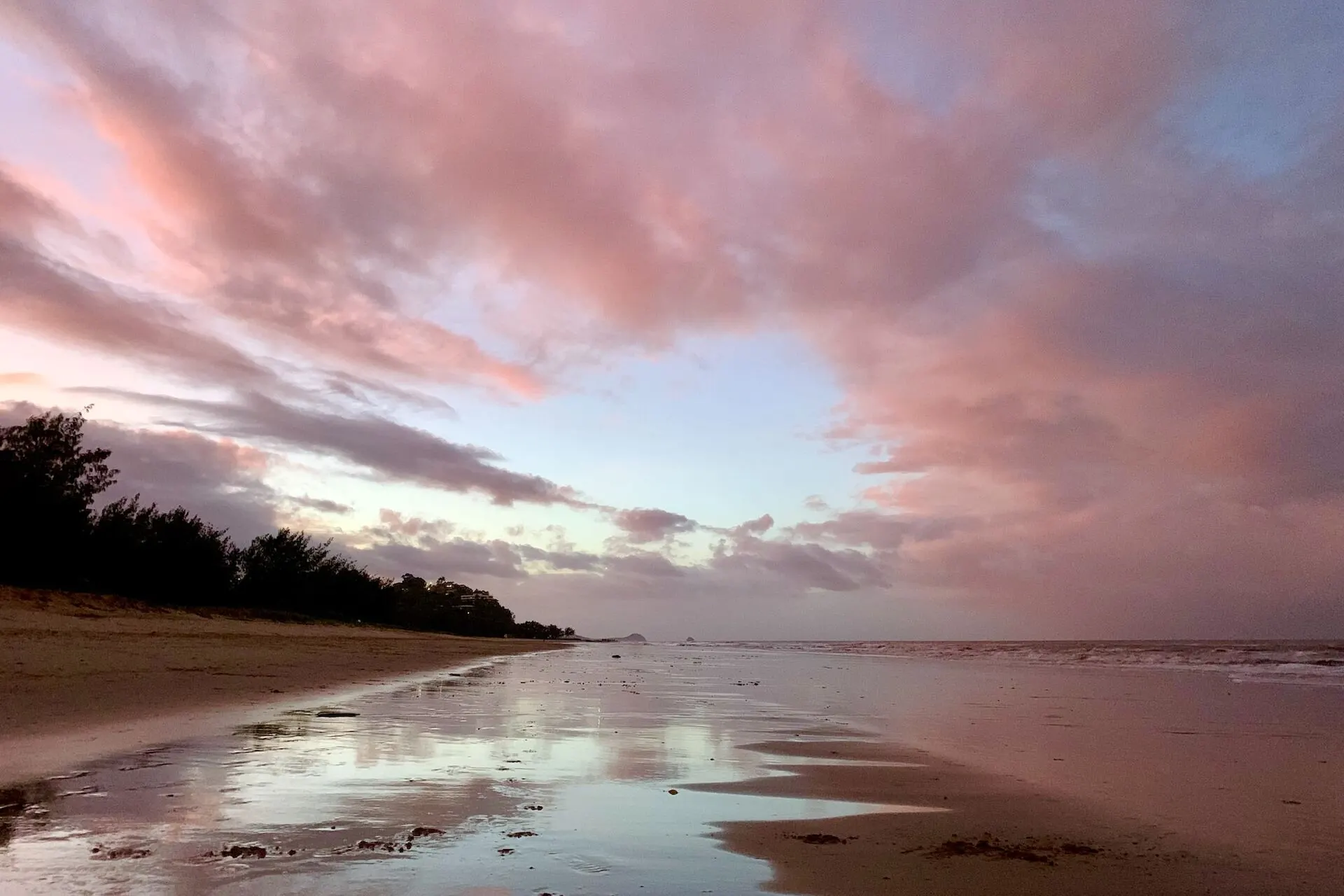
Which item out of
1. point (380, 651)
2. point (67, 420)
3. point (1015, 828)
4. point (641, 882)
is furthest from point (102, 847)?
point (67, 420)

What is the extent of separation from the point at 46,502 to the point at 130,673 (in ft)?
92.4

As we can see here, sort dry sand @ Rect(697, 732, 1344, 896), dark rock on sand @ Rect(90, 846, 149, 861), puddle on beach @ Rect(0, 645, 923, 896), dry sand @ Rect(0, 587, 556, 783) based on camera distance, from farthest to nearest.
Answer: dry sand @ Rect(0, 587, 556, 783), dry sand @ Rect(697, 732, 1344, 896), dark rock on sand @ Rect(90, 846, 149, 861), puddle on beach @ Rect(0, 645, 923, 896)

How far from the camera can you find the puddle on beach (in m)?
4.35

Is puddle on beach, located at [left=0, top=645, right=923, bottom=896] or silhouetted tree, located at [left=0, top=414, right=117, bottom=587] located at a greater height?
silhouetted tree, located at [left=0, top=414, right=117, bottom=587]

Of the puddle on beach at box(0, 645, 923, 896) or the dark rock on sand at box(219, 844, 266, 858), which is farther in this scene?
the dark rock on sand at box(219, 844, 266, 858)

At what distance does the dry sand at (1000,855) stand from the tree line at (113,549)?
3356 centimetres

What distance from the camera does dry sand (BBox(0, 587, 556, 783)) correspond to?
8531mm

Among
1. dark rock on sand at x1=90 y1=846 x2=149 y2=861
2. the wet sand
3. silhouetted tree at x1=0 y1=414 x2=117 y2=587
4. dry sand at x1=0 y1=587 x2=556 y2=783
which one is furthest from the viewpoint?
silhouetted tree at x1=0 y1=414 x2=117 y2=587

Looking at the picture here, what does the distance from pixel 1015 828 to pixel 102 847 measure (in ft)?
20.4

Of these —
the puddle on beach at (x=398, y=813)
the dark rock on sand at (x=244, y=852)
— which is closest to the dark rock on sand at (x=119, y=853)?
the puddle on beach at (x=398, y=813)

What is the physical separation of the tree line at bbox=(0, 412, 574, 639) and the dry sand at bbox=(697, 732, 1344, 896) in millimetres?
33556

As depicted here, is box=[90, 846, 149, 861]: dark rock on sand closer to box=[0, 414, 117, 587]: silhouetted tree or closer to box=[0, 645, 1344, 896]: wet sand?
box=[0, 645, 1344, 896]: wet sand

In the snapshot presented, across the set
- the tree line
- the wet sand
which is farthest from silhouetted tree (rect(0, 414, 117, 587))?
the wet sand

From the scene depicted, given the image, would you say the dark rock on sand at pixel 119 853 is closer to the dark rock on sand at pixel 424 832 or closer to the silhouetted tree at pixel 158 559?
the dark rock on sand at pixel 424 832
